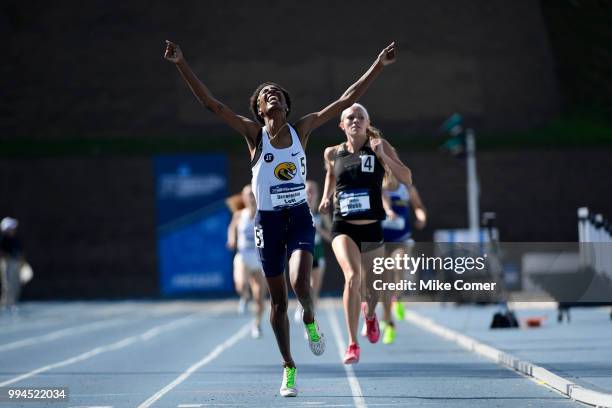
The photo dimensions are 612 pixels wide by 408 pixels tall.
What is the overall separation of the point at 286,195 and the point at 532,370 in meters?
3.54

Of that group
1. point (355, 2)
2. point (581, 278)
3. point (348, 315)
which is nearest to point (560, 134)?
point (355, 2)

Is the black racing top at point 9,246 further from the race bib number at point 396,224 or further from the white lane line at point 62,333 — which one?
the race bib number at point 396,224

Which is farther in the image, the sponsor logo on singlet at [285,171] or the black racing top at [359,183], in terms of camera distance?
the black racing top at [359,183]

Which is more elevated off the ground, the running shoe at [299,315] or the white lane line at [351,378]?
the running shoe at [299,315]

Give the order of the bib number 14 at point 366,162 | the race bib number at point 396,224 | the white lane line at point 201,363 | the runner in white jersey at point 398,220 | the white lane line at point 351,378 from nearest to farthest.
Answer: the white lane line at point 351,378 → the white lane line at point 201,363 → the bib number 14 at point 366,162 → the runner in white jersey at point 398,220 → the race bib number at point 396,224

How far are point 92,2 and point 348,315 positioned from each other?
35.9 metres

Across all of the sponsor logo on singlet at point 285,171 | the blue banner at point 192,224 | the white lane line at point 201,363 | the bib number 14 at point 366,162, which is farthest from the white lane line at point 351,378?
the blue banner at point 192,224

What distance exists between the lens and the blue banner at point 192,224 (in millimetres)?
42594

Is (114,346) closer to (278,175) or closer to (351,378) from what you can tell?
(351,378)

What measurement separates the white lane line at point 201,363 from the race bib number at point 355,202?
2207 mm

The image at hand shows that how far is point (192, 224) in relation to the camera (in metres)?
42.8

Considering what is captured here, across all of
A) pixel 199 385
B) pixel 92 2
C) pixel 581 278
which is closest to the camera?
pixel 199 385

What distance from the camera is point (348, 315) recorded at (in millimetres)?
11773

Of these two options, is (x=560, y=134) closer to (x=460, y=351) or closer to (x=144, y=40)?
(x=144, y=40)
